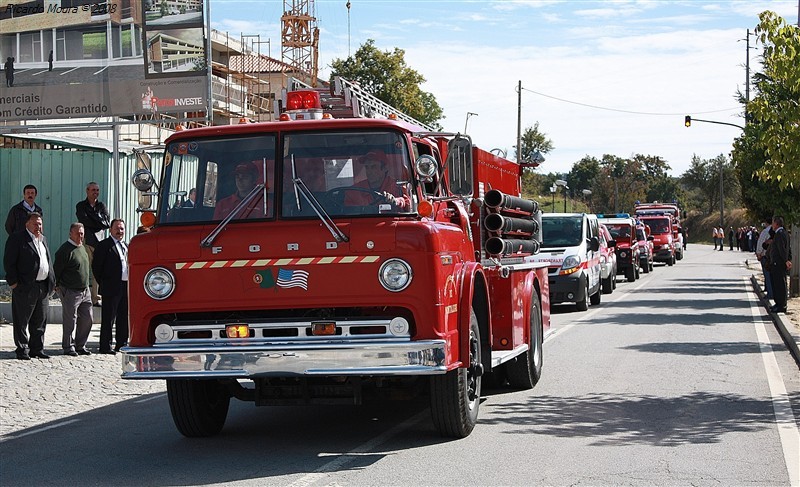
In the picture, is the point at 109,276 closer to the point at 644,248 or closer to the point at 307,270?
the point at 307,270

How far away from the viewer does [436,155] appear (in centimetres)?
951

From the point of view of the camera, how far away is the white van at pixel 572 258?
23.4 metres

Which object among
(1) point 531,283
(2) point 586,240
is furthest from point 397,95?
(1) point 531,283

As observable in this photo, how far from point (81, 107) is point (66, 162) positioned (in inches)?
52.3

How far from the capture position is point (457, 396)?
8766 millimetres

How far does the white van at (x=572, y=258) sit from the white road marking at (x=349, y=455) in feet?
42.6

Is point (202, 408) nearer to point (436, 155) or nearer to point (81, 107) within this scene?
point (436, 155)

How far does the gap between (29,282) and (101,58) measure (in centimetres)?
795

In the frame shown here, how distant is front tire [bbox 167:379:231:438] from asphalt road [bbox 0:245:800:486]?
12 centimetres

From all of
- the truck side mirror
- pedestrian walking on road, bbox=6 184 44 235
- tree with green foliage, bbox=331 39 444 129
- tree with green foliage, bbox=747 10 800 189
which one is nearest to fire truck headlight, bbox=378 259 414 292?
the truck side mirror

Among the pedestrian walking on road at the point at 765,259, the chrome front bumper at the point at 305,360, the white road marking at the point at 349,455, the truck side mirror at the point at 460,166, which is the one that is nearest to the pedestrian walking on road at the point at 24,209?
the white road marking at the point at 349,455

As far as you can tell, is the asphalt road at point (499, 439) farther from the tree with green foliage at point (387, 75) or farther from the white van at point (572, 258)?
the tree with green foliage at point (387, 75)

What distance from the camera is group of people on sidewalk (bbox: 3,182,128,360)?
14797mm

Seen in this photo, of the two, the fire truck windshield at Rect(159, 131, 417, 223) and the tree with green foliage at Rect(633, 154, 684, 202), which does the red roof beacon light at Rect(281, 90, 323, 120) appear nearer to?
the fire truck windshield at Rect(159, 131, 417, 223)
